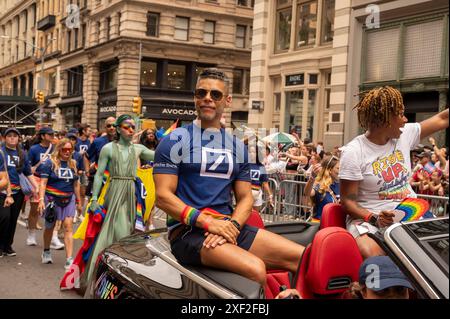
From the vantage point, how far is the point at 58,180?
8.30m

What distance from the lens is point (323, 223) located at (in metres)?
3.46

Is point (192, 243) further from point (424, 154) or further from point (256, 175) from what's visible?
point (424, 154)

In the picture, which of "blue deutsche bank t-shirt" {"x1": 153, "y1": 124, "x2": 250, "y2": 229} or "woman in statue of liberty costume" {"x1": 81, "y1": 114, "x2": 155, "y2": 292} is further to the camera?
"woman in statue of liberty costume" {"x1": 81, "y1": 114, "x2": 155, "y2": 292}

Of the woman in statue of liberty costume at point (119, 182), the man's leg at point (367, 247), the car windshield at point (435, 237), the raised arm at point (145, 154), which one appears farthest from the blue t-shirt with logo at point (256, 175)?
the car windshield at point (435, 237)

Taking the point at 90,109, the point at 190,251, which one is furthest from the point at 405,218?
the point at 90,109

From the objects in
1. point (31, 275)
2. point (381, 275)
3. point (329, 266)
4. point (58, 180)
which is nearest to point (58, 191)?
point (58, 180)

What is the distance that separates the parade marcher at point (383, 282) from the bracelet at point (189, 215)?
83 centimetres

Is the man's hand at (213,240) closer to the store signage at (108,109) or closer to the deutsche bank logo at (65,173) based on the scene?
the deutsche bank logo at (65,173)

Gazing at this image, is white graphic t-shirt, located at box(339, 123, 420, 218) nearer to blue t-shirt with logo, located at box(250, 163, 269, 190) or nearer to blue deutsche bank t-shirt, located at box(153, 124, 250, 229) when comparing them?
blue deutsche bank t-shirt, located at box(153, 124, 250, 229)

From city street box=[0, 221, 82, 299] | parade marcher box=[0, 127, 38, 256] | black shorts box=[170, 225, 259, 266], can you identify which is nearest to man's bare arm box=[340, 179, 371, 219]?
black shorts box=[170, 225, 259, 266]

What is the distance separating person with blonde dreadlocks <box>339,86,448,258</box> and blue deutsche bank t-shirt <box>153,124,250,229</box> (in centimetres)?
76

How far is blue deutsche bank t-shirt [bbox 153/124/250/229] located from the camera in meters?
3.10

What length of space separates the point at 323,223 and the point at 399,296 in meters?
1.39
